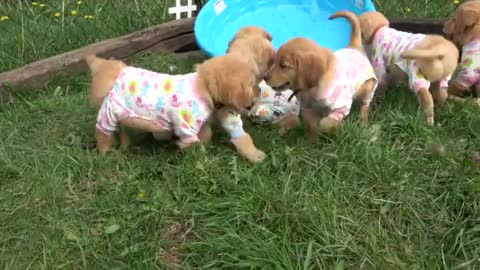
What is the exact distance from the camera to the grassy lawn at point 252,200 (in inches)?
128

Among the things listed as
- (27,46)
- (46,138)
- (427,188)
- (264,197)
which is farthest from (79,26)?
(427,188)

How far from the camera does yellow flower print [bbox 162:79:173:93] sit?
13.0ft

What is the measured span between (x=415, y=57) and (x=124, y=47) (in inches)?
121

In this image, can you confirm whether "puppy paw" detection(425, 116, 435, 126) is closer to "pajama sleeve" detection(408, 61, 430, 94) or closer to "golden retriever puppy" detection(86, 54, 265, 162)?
"pajama sleeve" detection(408, 61, 430, 94)

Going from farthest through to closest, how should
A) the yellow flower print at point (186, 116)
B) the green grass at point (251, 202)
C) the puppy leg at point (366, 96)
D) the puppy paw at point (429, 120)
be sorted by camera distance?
the puppy paw at point (429, 120)
the puppy leg at point (366, 96)
the yellow flower print at point (186, 116)
the green grass at point (251, 202)

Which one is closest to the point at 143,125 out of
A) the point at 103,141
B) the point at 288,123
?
the point at 103,141

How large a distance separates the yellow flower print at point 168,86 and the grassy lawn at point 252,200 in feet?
1.49

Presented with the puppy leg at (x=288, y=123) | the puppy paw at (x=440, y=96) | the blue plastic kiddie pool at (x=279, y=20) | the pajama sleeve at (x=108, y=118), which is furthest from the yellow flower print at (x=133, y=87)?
the puppy paw at (x=440, y=96)

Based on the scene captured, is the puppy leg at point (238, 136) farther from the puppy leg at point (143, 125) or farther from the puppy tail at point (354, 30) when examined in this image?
the puppy tail at point (354, 30)

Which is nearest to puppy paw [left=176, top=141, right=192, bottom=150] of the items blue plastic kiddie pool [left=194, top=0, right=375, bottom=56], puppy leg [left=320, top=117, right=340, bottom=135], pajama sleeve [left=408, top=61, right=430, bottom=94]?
puppy leg [left=320, top=117, right=340, bottom=135]

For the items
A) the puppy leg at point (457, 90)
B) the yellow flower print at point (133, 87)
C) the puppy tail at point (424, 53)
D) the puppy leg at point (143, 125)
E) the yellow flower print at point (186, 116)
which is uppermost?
the puppy tail at point (424, 53)

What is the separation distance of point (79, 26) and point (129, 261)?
399 centimetres

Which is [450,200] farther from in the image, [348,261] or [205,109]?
[205,109]

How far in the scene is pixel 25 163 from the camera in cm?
412
